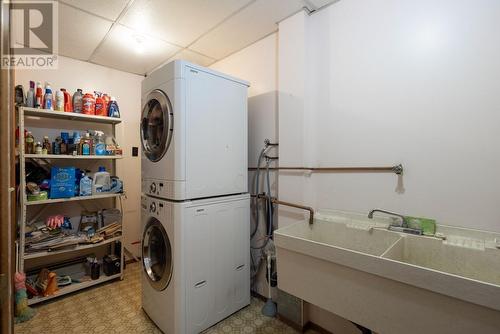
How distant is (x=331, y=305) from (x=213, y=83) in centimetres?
163

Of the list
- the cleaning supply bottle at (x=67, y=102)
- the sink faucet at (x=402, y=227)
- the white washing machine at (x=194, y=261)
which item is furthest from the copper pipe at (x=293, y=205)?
the cleaning supply bottle at (x=67, y=102)

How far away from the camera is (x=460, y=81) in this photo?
1.30 m

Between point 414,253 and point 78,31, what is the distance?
10.00ft

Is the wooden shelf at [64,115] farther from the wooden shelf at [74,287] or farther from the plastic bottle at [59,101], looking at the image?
the wooden shelf at [74,287]

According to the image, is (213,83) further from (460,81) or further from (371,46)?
(460,81)

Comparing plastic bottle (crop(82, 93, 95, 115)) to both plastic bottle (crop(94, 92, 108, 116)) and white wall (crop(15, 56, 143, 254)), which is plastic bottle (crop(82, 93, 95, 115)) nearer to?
plastic bottle (crop(94, 92, 108, 116))

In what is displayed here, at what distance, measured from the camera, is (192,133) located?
1688 millimetres

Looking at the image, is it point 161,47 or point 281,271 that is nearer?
point 281,271

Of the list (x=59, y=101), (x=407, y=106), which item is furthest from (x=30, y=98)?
(x=407, y=106)

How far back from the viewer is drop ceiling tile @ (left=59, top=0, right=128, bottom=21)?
5.54 feet

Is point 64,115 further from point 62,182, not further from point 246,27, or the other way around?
point 246,27

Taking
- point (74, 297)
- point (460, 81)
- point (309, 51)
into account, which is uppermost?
point (309, 51)

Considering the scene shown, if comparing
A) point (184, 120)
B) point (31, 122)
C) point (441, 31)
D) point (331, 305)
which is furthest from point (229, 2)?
point (31, 122)

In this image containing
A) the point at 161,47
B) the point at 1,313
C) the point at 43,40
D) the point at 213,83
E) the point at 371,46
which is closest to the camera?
the point at 1,313
